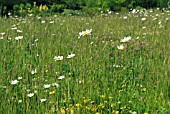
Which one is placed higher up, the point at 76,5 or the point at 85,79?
the point at 85,79

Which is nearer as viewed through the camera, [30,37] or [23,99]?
[23,99]

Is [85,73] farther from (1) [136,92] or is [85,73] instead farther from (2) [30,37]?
(2) [30,37]

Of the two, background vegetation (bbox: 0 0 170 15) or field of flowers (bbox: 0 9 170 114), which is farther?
background vegetation (bbox: 0 0 170 15)

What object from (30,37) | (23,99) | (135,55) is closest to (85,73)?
(23,99)

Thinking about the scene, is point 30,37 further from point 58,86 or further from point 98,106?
point 98,106

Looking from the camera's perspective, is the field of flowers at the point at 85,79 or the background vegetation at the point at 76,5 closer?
the field of flowers at the point at 85,79

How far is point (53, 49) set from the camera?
419 cm

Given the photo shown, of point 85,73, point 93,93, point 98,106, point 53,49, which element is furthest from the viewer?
point 53,49

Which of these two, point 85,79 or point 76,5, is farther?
point 76,5

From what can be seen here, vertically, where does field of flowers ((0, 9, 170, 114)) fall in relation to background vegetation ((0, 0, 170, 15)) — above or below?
above

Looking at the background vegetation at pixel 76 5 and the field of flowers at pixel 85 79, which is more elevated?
the field of flowers at pixel 85 79

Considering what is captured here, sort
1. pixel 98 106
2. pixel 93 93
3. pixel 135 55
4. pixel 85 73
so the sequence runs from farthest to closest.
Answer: pixel 135 55
pixel 85 73
pixel 93 93
pixel 98 106

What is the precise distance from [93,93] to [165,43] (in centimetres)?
193

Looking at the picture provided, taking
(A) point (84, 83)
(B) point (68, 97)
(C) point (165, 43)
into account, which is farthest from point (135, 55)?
(B) point (68, 97)
